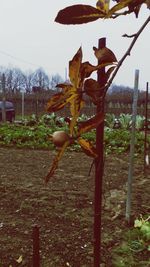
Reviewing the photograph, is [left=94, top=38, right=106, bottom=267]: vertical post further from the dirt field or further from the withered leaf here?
the dirt field

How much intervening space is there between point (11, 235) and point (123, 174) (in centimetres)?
352

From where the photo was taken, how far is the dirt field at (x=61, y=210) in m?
3.44

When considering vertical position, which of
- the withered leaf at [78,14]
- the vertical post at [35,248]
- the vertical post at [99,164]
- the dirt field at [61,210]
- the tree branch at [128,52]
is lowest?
the dirt field at [61,210]

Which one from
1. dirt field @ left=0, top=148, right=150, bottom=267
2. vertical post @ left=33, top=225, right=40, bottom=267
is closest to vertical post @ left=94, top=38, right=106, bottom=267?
vertical post @ left=33, top=225, right=40, bottom=267

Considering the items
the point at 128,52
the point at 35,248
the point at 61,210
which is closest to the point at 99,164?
the point at 128,52

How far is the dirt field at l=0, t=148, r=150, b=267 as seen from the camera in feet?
11.3

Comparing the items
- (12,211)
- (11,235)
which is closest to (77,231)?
(11,235)

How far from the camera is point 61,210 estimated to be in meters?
4.58

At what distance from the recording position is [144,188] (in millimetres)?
5809

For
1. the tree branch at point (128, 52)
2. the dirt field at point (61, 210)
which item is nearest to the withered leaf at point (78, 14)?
the tree branch at point (128, 52)

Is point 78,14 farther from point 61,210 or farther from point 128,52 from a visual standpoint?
point 61,210

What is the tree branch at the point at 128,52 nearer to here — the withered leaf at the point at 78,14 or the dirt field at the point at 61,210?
the withered leaf at the point at 78,14

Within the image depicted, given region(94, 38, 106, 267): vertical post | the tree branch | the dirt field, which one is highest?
the tree branch

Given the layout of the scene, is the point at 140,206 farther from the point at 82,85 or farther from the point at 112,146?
the point at 112,146
